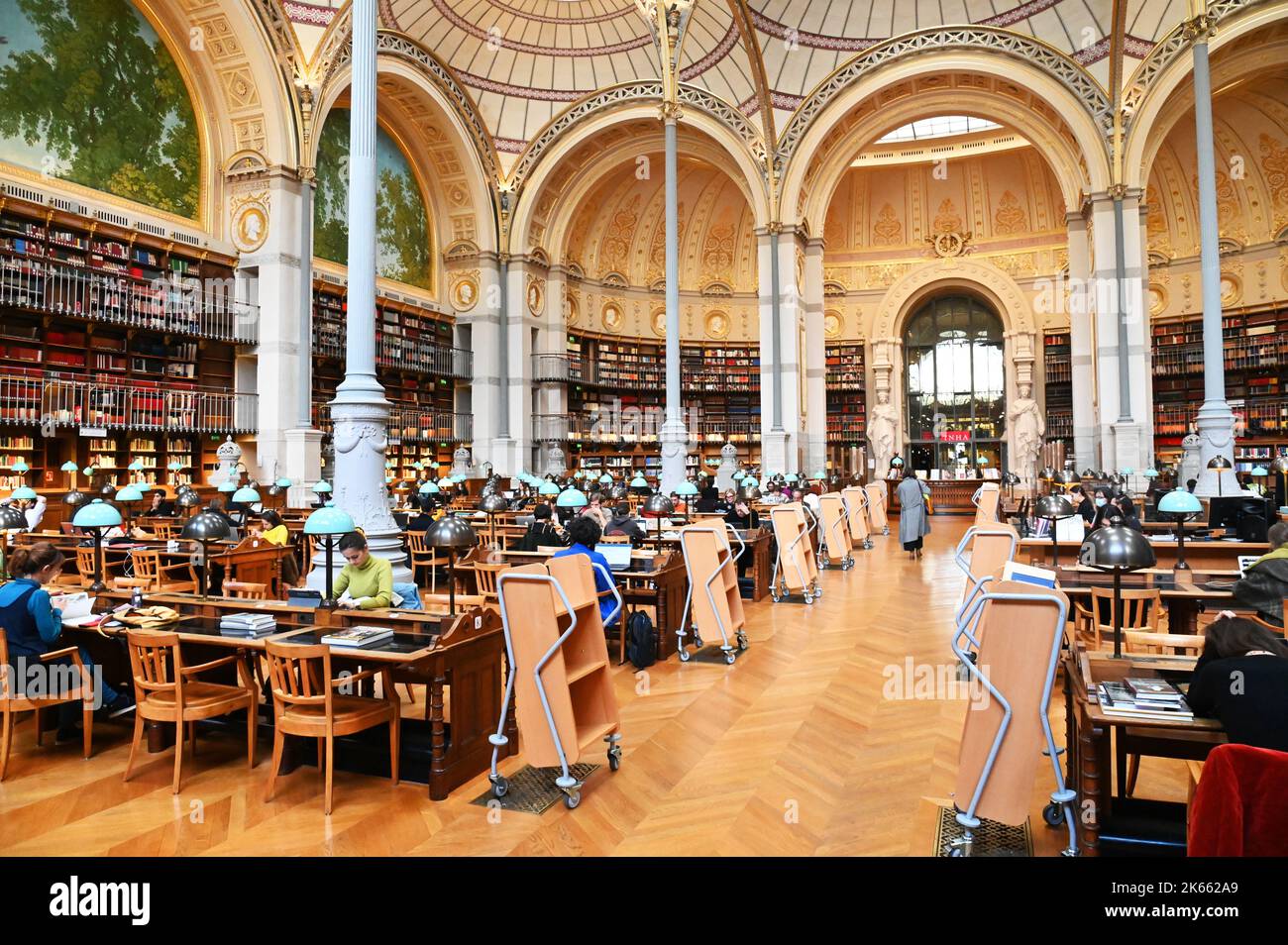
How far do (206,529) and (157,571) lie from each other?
3.58 metres

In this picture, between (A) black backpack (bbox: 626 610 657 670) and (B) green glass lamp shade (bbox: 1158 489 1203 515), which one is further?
(A) black backpack (bbox: 626 610 657 670)

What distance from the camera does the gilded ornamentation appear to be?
78.4ft

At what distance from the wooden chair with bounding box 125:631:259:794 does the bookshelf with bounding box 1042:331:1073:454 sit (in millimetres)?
21889

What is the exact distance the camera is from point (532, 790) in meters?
3.75

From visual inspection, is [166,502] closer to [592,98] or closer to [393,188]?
[393,188]

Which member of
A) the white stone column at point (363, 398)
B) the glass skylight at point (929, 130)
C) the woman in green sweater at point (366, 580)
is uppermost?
the glass skylight at point (929, 130)

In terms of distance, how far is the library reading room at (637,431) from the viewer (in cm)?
343

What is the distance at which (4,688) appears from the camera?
13.3 ft

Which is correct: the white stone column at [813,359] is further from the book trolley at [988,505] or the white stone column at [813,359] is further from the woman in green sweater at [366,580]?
the woman in green sweater at [366,580]

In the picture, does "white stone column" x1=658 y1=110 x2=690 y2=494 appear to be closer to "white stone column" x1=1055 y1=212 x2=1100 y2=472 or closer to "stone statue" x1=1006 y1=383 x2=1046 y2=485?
"white stone column" x1=1055 y1=212 x2=1100 y2=472

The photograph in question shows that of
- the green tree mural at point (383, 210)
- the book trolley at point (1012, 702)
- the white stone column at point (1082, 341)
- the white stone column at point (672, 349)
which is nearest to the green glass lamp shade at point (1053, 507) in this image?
the book trolley at point (1012, 702)

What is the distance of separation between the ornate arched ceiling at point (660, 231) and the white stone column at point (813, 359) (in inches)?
165

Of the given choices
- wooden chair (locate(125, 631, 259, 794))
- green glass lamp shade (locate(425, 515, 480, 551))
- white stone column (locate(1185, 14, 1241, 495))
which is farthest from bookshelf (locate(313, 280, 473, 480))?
white stone column (locate(1185, 14, 1241, 495))
